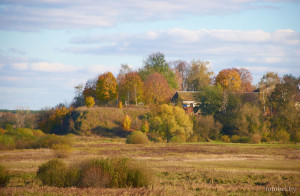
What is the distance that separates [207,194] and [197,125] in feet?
196

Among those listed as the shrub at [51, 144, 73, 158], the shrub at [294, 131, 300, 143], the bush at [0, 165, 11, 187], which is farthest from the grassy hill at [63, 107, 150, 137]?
the bush at [0, 165, 11, 187]

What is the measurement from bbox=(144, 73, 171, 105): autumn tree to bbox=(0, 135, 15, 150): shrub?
4600 centimetres

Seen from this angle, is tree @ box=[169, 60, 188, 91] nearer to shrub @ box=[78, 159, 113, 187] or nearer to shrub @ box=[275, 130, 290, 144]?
shrub @ box=[275, 130, 290, 144]

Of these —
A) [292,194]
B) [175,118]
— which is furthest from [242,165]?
[175,118]

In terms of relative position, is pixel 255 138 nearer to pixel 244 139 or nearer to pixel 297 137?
pixel 244 139

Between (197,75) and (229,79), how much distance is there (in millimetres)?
12810

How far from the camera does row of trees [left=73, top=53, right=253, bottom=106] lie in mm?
94562

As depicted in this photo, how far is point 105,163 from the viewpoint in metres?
20.9

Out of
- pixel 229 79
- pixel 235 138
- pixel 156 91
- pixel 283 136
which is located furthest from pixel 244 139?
pixel 229 79

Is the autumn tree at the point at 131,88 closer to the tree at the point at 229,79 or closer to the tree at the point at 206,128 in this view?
the tree at the point at 206,128

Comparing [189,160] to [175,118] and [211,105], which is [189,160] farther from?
[211,105]

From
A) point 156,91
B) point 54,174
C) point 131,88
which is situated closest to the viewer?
point 54,174

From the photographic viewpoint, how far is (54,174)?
22.2 metres

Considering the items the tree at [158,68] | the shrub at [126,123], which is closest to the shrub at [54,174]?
the shrub at [126,123]
